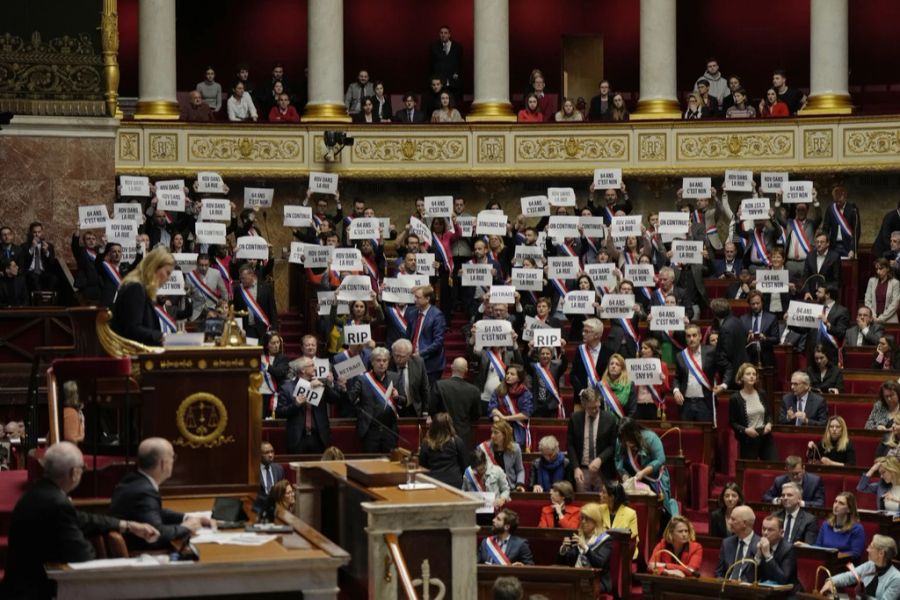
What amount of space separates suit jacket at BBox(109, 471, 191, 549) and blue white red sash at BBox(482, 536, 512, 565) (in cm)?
425

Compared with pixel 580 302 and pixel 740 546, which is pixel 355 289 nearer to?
pixel 580 302

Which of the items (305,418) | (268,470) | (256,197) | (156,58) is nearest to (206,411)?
(268,470)

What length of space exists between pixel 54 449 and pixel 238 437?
1773 mm

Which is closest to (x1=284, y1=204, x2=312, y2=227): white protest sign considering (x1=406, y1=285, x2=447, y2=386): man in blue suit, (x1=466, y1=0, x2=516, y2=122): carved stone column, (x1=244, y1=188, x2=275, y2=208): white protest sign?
(x1=244, y1=188, x2=275, y2=208): white protest sign

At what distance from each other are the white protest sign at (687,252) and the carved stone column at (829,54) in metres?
6.33

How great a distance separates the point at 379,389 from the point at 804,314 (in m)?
4.53

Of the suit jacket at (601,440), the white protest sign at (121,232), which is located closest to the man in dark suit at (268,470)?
the suit jacket at (601,440)

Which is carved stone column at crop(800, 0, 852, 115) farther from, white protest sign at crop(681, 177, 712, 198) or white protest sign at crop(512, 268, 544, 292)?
white protest sign at crop(512, 268, 544, 292)

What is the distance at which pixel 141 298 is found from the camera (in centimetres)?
993

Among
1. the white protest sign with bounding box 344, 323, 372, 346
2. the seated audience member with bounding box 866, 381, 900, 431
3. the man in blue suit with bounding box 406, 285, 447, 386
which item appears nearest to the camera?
the seated audience member with bounding box 866, 381, 900, 431

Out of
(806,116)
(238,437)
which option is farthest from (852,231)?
(238,437)

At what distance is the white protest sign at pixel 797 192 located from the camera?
67.7 feet

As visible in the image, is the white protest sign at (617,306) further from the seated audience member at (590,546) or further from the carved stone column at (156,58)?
the carved stone column at (156,58)

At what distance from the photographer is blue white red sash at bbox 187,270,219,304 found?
18641 mm
